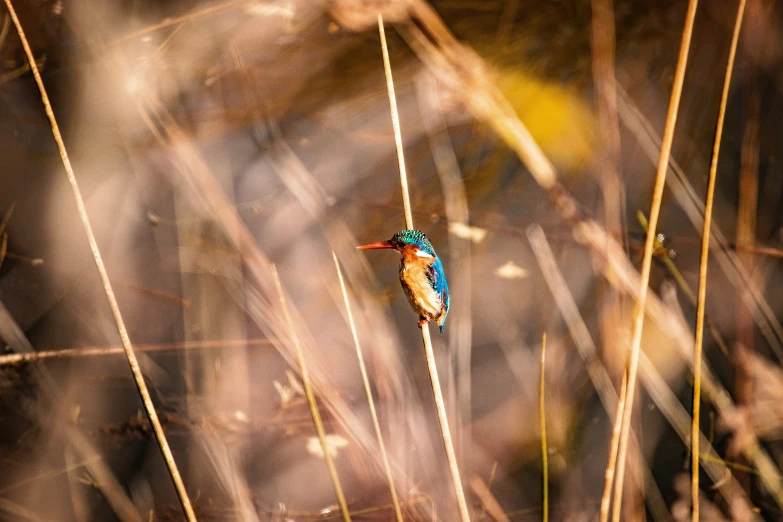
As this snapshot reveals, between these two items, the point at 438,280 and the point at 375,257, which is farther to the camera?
the point at 375,257

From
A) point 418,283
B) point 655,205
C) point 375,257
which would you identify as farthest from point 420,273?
point 375,257

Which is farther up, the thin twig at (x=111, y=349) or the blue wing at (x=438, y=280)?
the thin twig at (x=111, y=349)

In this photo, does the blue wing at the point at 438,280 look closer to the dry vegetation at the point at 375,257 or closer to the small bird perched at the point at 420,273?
the small bird perched at the point at 420,273

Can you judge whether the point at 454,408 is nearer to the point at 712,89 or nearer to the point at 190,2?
the point at 712,89

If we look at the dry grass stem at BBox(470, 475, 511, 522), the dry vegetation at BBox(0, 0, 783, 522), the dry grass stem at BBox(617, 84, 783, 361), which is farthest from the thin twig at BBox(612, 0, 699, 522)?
the dry grass stem at BBox(617, 84, 783, 361)

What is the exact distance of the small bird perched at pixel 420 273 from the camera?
648 mm

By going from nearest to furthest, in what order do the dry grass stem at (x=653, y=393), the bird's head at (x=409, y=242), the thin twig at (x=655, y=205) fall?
the thin twig at (x=655, y=205), the bird's head at (x=409, y=242), the dry grass stem at (x=653, y=393)

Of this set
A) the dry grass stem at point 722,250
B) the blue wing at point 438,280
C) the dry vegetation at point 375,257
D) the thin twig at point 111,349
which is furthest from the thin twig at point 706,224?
the thin twig at point 111,349

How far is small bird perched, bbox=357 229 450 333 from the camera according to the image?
0.65 metres

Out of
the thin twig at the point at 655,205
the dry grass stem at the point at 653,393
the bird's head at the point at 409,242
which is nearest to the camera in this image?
the thin twig at the point at 655,205

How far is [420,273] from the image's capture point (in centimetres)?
66

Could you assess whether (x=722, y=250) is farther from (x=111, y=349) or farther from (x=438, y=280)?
(x=111, y=349)

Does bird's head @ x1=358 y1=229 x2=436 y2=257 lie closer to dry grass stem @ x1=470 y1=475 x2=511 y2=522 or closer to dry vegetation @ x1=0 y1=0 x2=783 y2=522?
dry vegetation @ x1=0 y1=0 x2=783 y2=522

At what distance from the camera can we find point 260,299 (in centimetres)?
132
